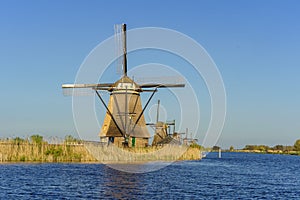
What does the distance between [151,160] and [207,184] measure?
1173 centimetres

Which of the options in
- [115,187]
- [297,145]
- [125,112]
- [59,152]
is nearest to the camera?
[115,187]

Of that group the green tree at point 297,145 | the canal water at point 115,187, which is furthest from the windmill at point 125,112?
the green tree at point 297,145

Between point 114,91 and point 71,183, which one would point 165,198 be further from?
point 114,91

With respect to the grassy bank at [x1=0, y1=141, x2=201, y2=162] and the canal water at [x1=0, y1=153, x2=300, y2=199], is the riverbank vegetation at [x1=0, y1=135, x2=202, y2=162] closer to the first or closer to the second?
the grassy bank at [x1=0, y1=141, x2=201, y2=162]

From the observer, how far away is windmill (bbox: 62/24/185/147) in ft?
122

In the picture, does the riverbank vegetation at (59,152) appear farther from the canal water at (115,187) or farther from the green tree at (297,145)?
the green tree at (297,145)

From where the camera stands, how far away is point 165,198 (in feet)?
54.2

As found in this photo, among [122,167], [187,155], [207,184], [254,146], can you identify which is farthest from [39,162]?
[254,146]

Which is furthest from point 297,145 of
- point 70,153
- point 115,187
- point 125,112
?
point 115,187

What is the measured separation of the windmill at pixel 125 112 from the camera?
37125mm

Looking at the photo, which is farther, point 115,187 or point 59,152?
point 59,152

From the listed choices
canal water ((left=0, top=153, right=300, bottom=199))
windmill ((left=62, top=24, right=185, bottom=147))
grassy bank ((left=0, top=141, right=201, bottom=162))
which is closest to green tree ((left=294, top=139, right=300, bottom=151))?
windmill ((left=62, top=24, right=185, bottom=147))

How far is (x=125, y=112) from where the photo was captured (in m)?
37.9

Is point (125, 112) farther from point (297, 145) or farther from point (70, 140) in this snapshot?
point (297, 145)
